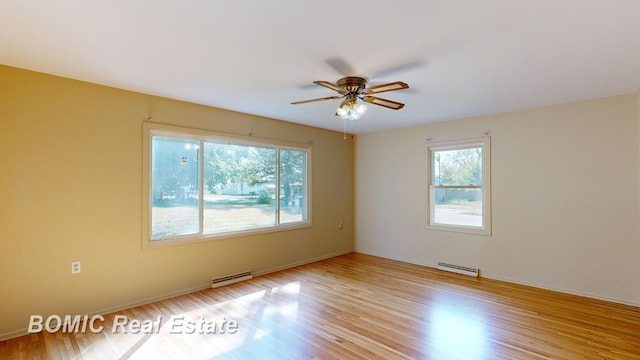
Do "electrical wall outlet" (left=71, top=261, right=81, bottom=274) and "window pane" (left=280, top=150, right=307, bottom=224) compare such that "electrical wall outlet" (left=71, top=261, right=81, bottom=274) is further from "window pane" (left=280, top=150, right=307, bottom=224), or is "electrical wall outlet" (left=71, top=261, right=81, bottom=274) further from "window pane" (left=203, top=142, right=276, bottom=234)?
"window pane" (left=280, top=150, right=307, bottom=224)

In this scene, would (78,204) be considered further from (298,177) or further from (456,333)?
(456,333)

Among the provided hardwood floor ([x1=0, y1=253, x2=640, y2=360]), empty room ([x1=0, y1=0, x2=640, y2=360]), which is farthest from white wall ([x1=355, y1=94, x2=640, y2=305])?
hardwood floor ([x1=0, y1=253, x2=640, y2=360])

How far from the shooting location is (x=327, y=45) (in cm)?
234

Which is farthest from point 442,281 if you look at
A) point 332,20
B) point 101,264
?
point 101,264

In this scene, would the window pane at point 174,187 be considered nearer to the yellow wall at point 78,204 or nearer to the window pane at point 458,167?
the yellow wall at point 78,204

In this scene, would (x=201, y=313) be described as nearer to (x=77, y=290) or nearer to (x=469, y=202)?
(x=77, y=290)

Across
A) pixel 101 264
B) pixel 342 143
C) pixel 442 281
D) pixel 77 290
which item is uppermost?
pixel 342 143

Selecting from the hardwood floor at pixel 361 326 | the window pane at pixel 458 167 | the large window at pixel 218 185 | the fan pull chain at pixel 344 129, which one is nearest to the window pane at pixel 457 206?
the window pane at pixel 458 167

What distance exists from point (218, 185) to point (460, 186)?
150 inches

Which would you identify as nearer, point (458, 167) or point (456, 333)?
point (456, 333)

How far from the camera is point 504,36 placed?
2.18 meters

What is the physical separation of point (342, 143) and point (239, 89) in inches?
120

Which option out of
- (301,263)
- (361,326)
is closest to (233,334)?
(361,326)

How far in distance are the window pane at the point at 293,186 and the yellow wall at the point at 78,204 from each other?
1.34 m
